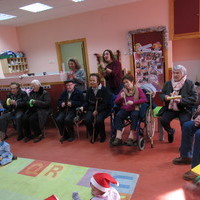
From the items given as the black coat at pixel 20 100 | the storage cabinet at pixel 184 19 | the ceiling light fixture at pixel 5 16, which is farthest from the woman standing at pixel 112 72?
the ceiling light fixture at pixel 5 16

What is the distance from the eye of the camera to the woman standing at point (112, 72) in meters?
3.45

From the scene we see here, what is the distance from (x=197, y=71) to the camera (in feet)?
16.2

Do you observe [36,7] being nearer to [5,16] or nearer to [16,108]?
[5,16]

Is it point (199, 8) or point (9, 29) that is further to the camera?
point (9, 29)

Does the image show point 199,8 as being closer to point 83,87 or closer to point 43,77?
point 83,87

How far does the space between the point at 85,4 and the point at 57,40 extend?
162 cm

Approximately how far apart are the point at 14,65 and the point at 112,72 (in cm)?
399

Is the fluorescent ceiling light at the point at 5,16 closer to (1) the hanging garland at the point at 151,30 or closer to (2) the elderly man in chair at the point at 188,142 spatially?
(1) the hanging garland at the point at 151,30

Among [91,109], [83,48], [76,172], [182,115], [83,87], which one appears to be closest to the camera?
[76,172]

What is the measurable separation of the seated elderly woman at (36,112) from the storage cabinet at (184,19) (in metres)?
3.21

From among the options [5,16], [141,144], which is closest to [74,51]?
[5,16]

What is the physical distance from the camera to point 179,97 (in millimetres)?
2588

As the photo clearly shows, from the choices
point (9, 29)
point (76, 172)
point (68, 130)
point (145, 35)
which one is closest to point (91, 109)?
point (68, 130)

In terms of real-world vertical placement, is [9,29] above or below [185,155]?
above
